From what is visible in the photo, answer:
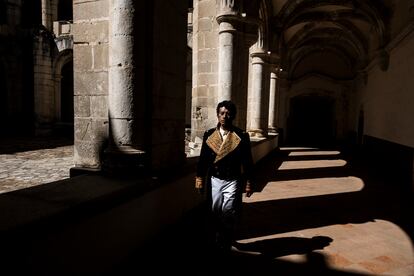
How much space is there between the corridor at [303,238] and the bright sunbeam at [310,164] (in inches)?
94.6

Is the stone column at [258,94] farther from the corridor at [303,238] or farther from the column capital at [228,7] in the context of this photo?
the column capital at [228,7]

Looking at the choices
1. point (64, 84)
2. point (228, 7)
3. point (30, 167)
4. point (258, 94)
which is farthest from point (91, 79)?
point (64, 84)

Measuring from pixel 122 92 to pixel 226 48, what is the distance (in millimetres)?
3266

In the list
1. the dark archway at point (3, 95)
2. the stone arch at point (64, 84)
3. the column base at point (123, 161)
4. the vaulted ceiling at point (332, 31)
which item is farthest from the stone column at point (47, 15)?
the column base at point (123, 161)

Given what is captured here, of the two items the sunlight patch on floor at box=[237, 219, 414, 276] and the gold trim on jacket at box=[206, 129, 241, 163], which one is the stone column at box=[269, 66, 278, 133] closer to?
the sunlight patch on floor at box=[237, 219, 414, 276]

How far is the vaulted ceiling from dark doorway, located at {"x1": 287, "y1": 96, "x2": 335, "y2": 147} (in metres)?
1.91

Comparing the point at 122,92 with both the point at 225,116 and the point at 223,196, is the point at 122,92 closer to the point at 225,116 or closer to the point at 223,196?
the point at 225,116

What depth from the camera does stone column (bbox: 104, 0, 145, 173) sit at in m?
2.63

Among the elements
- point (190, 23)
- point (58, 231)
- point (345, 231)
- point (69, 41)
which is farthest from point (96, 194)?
point (69, 41)

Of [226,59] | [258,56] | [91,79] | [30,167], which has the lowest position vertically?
[30,167]

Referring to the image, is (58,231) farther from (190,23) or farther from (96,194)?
(190,23)

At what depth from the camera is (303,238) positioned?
3367 millimetres

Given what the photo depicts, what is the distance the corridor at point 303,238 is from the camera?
2.67 meters

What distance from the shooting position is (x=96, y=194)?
7.31 ft
